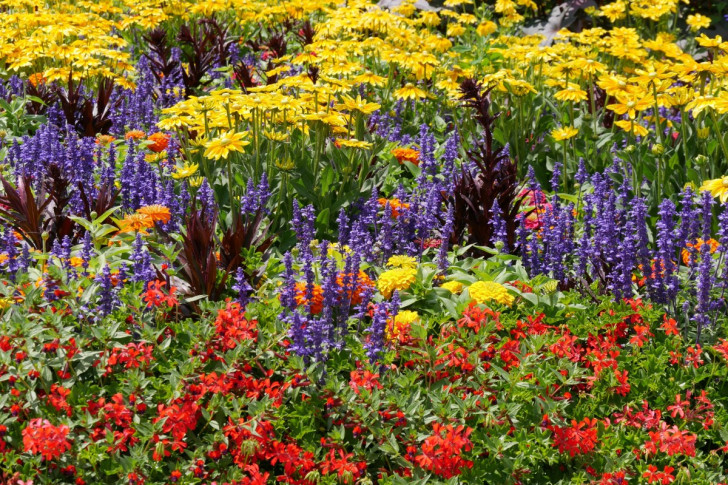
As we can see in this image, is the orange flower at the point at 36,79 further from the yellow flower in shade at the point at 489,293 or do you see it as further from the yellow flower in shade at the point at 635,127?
the yellow flower in shade at the point at 489,293

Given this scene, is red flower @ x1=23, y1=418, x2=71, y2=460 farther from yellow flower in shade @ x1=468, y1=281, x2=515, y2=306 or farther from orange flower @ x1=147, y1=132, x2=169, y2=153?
orange flower @ x1=147, y1=132, x2=169, y2=153

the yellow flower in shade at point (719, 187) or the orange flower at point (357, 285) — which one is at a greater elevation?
the yellow flower in shade at point (719, 187)

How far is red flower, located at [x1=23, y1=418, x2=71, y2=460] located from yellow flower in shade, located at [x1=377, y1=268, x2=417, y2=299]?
155cm

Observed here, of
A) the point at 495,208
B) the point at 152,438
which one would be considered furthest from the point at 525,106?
the point at 152,438

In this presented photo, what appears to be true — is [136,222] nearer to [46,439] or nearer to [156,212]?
[156,212]

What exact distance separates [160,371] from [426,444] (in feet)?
3.29

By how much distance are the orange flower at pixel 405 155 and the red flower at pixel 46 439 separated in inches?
135

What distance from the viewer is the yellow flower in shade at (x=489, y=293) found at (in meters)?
3.50

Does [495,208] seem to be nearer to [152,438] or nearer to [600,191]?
[600,191]

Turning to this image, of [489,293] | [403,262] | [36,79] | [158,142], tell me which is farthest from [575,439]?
[36,79]

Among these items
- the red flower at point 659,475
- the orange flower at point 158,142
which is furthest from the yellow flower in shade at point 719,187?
the orange flower at point 158,142

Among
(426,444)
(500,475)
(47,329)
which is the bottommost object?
(500,475)

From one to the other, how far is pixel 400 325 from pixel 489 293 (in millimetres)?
493

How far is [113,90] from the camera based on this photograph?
6988 mm
